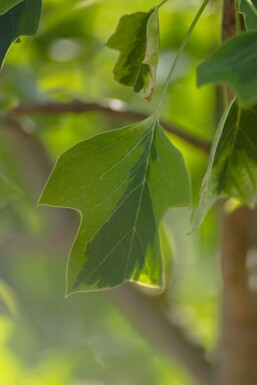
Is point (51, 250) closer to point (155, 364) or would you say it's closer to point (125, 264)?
point (155, 364)

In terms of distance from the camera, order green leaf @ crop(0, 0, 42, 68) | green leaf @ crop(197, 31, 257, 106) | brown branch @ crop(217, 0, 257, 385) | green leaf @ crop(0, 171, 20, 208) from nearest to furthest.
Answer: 1. green leaf @ crop(197, 31, 257, 106)
2. green leaf @ crop(0, 0, 42, 68)
3. green leaf @ crop(0, 171, 20, 208)
4. brown branch @ crop(217, 0, 257, 385)

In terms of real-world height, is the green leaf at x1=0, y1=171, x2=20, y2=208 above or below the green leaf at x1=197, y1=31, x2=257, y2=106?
below

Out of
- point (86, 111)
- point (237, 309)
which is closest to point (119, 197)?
point (86, 111)

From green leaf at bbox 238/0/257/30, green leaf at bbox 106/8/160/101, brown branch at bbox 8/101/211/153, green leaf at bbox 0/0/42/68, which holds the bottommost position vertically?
brown branch at bbox 8/101/211/153

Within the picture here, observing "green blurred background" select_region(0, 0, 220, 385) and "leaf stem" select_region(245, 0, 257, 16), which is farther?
"green blurred background" select_region(0, 0, 220, 385)

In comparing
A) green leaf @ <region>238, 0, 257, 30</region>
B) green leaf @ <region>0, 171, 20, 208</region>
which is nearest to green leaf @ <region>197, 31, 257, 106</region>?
green leaf @ <region>238, 0, 257, 30</region>

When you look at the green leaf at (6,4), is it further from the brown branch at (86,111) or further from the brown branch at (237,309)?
the brown branch at (237,309)

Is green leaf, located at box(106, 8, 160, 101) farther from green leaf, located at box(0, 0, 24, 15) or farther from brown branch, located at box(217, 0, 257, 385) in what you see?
brown branch, located at box(217, 0, 257, 385)
